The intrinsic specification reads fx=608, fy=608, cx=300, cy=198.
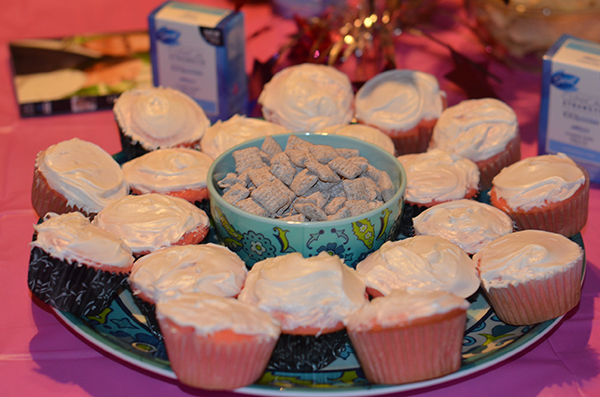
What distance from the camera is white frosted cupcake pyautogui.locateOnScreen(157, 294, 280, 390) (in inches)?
63.8

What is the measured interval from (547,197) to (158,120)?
5.27 feet

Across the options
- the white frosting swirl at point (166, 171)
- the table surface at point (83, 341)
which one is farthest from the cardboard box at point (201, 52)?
the white frosting swirl at point (166, 171)

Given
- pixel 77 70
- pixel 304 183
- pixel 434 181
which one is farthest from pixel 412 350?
pixel 77 70

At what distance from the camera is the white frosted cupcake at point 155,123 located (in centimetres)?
261

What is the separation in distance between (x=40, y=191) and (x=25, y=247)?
36 centimetres

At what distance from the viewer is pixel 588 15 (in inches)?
131

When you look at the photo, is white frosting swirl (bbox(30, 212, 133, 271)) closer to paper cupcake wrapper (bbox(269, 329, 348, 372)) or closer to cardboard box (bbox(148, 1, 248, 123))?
paper cupcake wrapper (bbox(269, 329, 348, 372))

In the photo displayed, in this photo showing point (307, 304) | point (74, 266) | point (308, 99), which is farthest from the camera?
point (308, 99)

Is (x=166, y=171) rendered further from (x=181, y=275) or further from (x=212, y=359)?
(x=212, y=359)

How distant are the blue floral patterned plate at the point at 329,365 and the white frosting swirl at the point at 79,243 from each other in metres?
0.18

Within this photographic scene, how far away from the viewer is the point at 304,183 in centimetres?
220

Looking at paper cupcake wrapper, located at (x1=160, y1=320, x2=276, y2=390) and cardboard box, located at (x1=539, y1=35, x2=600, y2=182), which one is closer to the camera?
paper cupcake wrapper, located at (x1=160, y1=320, x2=276, y2=390)

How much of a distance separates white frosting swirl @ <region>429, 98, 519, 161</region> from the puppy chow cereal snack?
19.0 inches

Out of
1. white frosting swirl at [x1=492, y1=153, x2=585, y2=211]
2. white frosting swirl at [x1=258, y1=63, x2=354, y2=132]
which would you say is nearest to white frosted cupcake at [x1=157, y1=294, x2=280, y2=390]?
white frosting swirl at [x1=492, y1=153, x2=585, y2=211]
